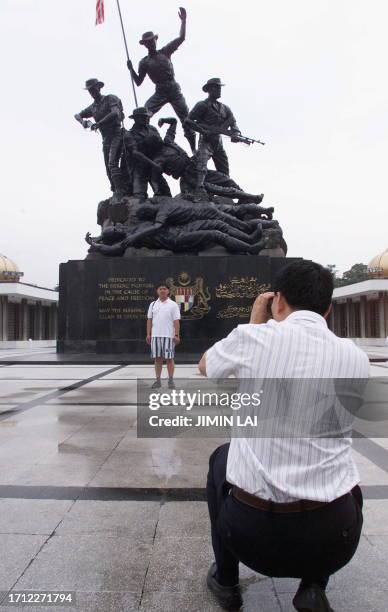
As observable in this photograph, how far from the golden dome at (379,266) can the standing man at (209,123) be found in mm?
19044

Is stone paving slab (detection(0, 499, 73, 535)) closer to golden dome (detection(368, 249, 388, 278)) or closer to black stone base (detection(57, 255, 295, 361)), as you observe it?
black stone base (detection(57, 255, 295, 361))

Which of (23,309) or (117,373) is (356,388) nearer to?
(117,373)

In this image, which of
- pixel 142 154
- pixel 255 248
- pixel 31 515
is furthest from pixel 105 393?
pixel 142 154

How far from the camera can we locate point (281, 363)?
1.48 meters

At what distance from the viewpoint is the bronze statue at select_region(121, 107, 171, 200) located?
50.0 ft

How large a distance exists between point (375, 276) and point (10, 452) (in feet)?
106

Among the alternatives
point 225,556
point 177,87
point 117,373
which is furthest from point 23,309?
point 225,556

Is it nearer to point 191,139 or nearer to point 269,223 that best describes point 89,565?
point 269,223

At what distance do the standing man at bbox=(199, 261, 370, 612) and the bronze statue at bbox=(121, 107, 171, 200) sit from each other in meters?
14.5

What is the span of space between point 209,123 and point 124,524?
15871mm

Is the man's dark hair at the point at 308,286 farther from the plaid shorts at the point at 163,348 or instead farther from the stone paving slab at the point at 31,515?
the plaid shorts at the point at 163,348

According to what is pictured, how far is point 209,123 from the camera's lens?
16.7 meters

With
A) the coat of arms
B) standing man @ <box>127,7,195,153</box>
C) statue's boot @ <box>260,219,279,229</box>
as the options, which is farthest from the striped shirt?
standing man @ <box>127,7,195,153</box>

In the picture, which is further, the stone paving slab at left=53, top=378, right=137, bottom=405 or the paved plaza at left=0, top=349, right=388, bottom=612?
the stone paving slab at left=53, top=378, right=137, bottom=405
